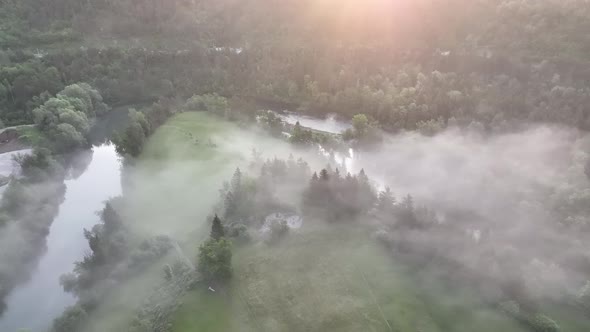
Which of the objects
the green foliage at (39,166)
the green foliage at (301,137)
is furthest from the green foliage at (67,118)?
the green foliage at (301,137)

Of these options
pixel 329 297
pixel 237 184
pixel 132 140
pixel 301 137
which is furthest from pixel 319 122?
pixel 329 297

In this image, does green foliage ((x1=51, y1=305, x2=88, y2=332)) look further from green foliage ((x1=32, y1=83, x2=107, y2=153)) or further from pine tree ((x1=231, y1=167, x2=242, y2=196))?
green foliage ((x1=32, y1=83, x2=107, y2=153))

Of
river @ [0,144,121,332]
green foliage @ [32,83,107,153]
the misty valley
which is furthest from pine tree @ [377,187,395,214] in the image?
green foliage @ [32,83,107,153]

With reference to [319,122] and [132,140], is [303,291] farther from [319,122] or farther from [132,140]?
[319,122]

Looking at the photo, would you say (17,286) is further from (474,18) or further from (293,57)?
(474,18)

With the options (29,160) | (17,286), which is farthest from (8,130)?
(17,286)
